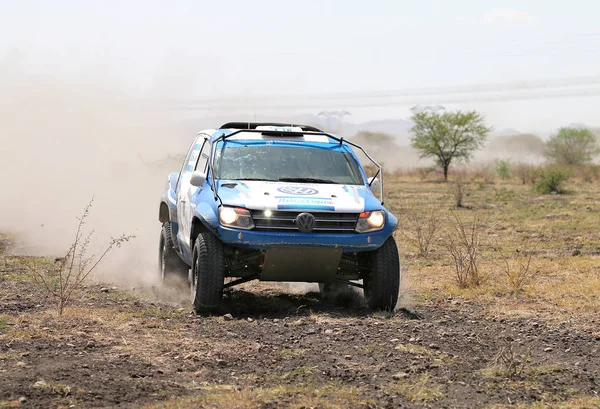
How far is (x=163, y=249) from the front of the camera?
1298cm

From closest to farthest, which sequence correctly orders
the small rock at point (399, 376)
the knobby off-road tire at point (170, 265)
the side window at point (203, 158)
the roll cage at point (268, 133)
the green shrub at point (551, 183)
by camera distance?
the small rock at point (399, 376) < the roll cage at point (268, 133) < the side window at point (203, 158) < the knobby off-road tire at point (170, 265) < the green shrub at point (551, 183)

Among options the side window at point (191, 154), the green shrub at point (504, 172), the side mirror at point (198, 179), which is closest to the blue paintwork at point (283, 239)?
the side mirror at point (198, 179)

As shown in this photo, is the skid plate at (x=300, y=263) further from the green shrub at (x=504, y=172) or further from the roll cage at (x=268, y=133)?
the green shrub at (x=504, y=172)

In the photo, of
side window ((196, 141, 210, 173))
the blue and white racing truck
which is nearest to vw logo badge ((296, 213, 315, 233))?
the blue and white racing truck

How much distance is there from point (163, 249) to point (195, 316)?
120 inches

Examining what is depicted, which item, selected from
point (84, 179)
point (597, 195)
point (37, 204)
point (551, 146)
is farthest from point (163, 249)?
point (551, 146)

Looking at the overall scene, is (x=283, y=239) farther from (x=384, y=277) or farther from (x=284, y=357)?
(x=284, y=357)

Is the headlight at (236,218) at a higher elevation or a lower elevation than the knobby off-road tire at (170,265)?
higher

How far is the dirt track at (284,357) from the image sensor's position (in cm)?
663

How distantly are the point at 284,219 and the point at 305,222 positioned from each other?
0.21m

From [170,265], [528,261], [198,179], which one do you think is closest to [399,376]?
[198,179]

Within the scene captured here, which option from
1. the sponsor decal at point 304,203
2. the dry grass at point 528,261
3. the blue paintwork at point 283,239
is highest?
the sponsor decal at point 304,203

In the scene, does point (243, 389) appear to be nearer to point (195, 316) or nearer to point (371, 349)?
point (371, 349)

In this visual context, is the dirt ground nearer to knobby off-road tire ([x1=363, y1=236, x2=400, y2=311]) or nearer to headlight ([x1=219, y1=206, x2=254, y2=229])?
knobby off-road tire ([x1=363, y1=236, x2=400, y2=311])
